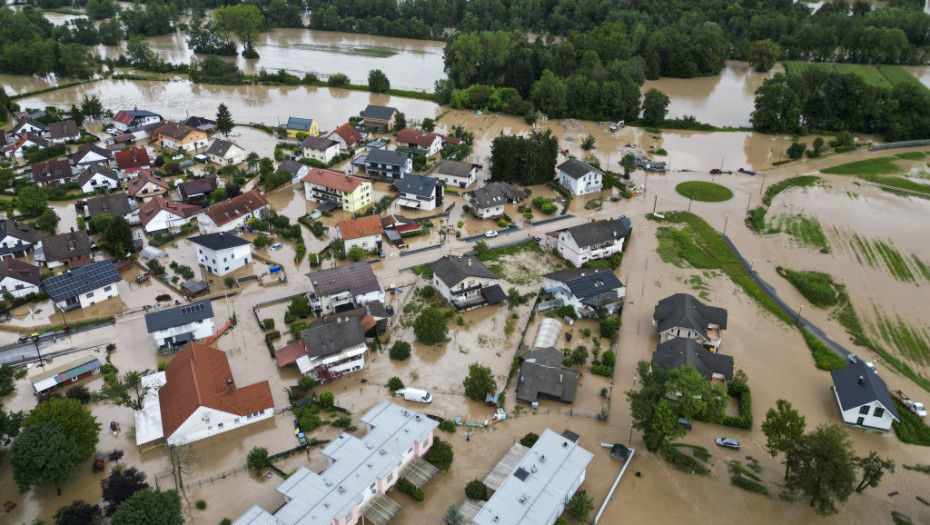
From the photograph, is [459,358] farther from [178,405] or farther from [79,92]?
[79,92]

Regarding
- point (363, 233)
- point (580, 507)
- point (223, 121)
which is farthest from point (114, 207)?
point (580, 507)

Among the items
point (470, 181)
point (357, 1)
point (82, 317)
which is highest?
point (357, 1)

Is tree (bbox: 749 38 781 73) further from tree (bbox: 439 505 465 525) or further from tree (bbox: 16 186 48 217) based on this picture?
tree (bbox: 16 186 48 217)

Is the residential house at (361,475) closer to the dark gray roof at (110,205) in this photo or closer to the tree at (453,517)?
the tree at (453,517)

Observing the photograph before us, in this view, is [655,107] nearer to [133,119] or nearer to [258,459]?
[133,119]

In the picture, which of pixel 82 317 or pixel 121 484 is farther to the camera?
pixel 82 317

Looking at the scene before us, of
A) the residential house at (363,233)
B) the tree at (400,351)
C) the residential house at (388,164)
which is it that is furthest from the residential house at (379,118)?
the tree at (400,351)

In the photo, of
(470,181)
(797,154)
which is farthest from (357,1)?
(797,154)
